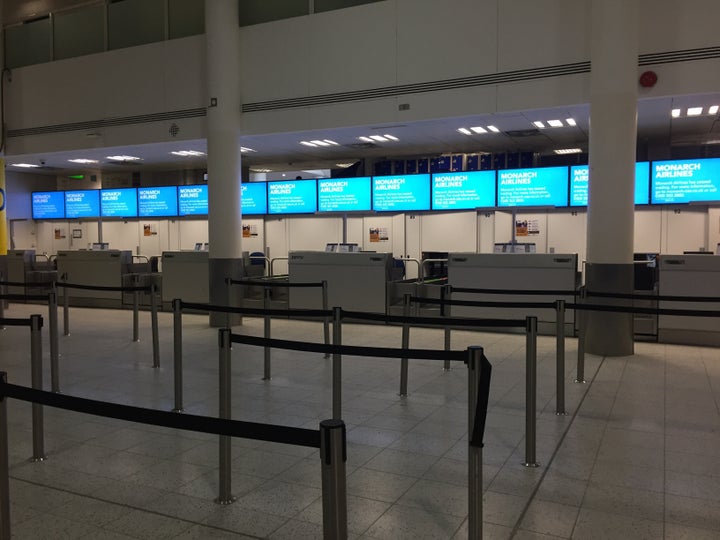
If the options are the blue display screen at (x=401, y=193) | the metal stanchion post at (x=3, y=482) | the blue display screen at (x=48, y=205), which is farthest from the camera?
the blue display screen at (x=48, y=205)

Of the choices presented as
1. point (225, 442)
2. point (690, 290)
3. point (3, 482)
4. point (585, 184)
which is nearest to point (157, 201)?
point (585, 184)

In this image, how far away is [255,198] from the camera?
45.5 feet

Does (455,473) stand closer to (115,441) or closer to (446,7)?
(115,441)

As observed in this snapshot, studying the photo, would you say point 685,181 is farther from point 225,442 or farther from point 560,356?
point 225,442

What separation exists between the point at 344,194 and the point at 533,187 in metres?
3.98

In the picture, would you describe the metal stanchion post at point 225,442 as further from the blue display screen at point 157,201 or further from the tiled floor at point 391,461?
the blue display screen at point 157,201

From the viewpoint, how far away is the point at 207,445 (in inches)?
165

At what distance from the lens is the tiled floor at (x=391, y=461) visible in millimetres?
3004

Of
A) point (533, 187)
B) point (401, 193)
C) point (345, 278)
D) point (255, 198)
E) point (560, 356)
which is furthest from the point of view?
point (255, 198)

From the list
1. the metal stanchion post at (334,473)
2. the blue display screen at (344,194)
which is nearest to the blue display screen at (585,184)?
the blue display screen at (344,194)

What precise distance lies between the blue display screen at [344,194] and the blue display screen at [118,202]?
219 inches

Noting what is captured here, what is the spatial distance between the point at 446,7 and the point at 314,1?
2448mm

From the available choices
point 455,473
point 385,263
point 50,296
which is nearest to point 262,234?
point 385,263

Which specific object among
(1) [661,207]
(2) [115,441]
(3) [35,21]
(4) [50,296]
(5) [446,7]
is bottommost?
(2) [115,441]
